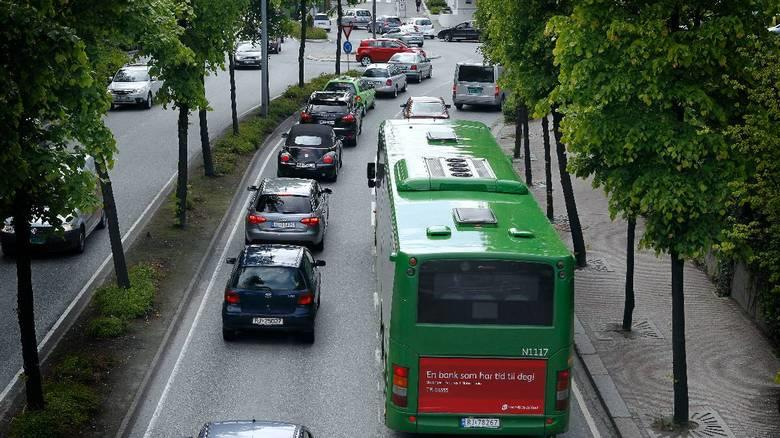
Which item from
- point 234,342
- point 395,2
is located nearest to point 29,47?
point 234,342

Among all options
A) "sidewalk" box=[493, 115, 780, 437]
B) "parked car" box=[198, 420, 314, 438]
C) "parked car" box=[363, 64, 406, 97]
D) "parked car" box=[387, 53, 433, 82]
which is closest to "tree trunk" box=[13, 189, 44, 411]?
"parked car" box=[198, 420, 314, 438]

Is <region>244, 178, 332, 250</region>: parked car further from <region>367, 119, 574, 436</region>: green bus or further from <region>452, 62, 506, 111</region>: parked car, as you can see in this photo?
<region>452, 62, 506, 111</region>: parked car

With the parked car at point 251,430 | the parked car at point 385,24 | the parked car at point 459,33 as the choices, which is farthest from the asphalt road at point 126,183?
the parked car at point 385,24

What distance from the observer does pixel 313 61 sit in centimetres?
6594

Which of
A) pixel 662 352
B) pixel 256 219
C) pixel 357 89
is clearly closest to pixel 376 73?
pixel 357 89

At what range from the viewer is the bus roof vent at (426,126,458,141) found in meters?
20.5

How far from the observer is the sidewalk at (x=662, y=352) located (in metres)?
17.0

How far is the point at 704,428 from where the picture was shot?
16422mm

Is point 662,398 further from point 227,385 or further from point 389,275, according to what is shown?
point 227,385

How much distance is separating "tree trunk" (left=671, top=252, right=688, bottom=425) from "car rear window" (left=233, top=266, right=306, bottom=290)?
22.5ft

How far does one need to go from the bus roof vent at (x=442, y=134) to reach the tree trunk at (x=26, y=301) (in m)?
8.18

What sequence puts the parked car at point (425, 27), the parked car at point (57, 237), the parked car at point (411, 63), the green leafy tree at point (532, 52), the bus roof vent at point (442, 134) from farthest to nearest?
the parked car at point (425, 27)
the parked car at point (411, 63)
the parked car at point (57, 237)
the green leafy tree at point (532, 52)
the bus roof vent at point (442, 134)

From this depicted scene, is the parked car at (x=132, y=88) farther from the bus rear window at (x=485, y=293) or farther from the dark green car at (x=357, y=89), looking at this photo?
the bus rear window at (x=485, y=293)

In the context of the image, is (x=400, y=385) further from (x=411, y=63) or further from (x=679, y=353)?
(x=411, y=63)
